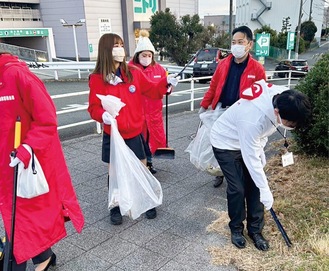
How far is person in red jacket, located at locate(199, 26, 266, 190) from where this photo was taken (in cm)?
349

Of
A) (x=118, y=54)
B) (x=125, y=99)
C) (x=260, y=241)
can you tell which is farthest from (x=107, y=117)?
(x=260, y=241)

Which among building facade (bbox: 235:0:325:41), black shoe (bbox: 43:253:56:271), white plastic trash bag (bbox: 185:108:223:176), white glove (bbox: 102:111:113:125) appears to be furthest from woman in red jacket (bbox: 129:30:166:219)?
building facade (bbox: 235:0:325:41)

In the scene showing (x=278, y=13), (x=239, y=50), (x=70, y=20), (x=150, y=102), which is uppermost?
(x=278, y=13)

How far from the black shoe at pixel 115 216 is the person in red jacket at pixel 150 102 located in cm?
107

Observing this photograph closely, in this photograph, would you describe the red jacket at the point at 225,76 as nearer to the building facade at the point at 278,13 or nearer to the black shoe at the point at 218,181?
the black shoe at the point at 218,181

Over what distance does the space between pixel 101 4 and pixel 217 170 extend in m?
32.1

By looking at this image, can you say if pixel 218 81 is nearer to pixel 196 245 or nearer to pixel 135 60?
pixel 135 60

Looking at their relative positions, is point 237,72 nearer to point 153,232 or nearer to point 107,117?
point 107,117

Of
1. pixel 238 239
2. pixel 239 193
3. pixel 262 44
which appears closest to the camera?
pixel 239 193

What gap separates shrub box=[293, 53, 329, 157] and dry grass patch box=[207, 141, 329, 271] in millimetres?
379

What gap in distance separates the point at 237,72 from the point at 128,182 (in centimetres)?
164

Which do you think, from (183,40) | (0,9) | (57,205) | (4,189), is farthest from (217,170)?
(0,9)

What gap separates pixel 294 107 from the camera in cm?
215

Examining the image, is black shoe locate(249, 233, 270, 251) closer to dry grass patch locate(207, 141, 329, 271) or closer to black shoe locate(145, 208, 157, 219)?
dry grass patch locate(207, 141, 329, 271)
